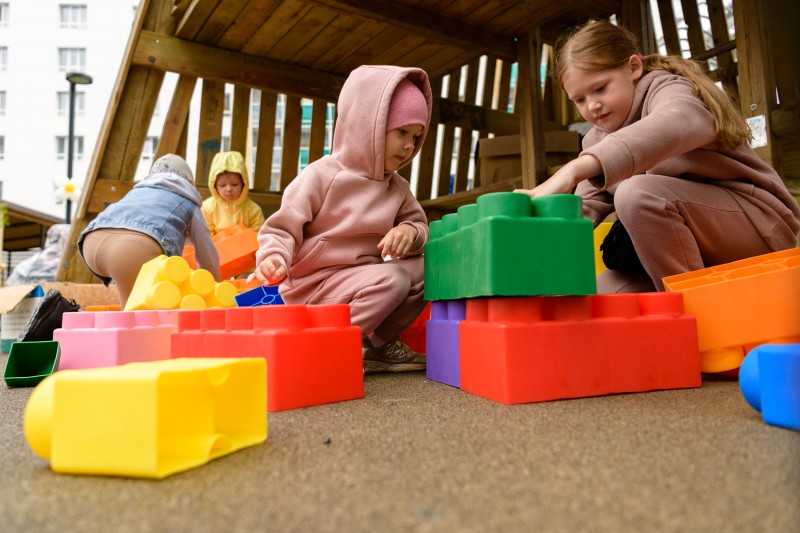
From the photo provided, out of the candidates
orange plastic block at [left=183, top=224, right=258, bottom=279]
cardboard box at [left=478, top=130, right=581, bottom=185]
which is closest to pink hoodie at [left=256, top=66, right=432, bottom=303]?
orange plastic block at [left=183, top=224, right=258, bottom=279]

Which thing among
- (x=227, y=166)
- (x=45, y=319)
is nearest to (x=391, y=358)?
(x=45, y=319)

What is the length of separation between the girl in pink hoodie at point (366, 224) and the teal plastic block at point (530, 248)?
1.45ft

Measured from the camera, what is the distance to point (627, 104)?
1.39 metres

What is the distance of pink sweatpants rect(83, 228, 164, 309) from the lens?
208cm

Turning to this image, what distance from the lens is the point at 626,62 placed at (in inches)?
55.3

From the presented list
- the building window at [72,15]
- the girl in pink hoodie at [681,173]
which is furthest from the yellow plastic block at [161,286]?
the building window at [72,15]

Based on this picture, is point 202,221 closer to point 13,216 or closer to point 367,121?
point 367,121

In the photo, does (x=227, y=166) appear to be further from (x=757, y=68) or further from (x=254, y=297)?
(x=757, y=68)

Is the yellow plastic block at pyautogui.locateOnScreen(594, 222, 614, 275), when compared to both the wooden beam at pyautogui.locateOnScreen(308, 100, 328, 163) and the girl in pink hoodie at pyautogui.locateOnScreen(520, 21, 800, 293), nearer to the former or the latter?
the girl in pink hoodie at pyautogui.locateOnScreen(520, 21, 800, 293)

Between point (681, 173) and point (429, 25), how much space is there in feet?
5.56

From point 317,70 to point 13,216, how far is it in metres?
4.52

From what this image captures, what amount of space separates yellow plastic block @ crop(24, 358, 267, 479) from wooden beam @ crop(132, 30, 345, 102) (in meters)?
2.61

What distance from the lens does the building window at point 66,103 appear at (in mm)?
15077

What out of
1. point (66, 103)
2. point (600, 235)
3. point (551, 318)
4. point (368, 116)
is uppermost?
point (66, 103)
